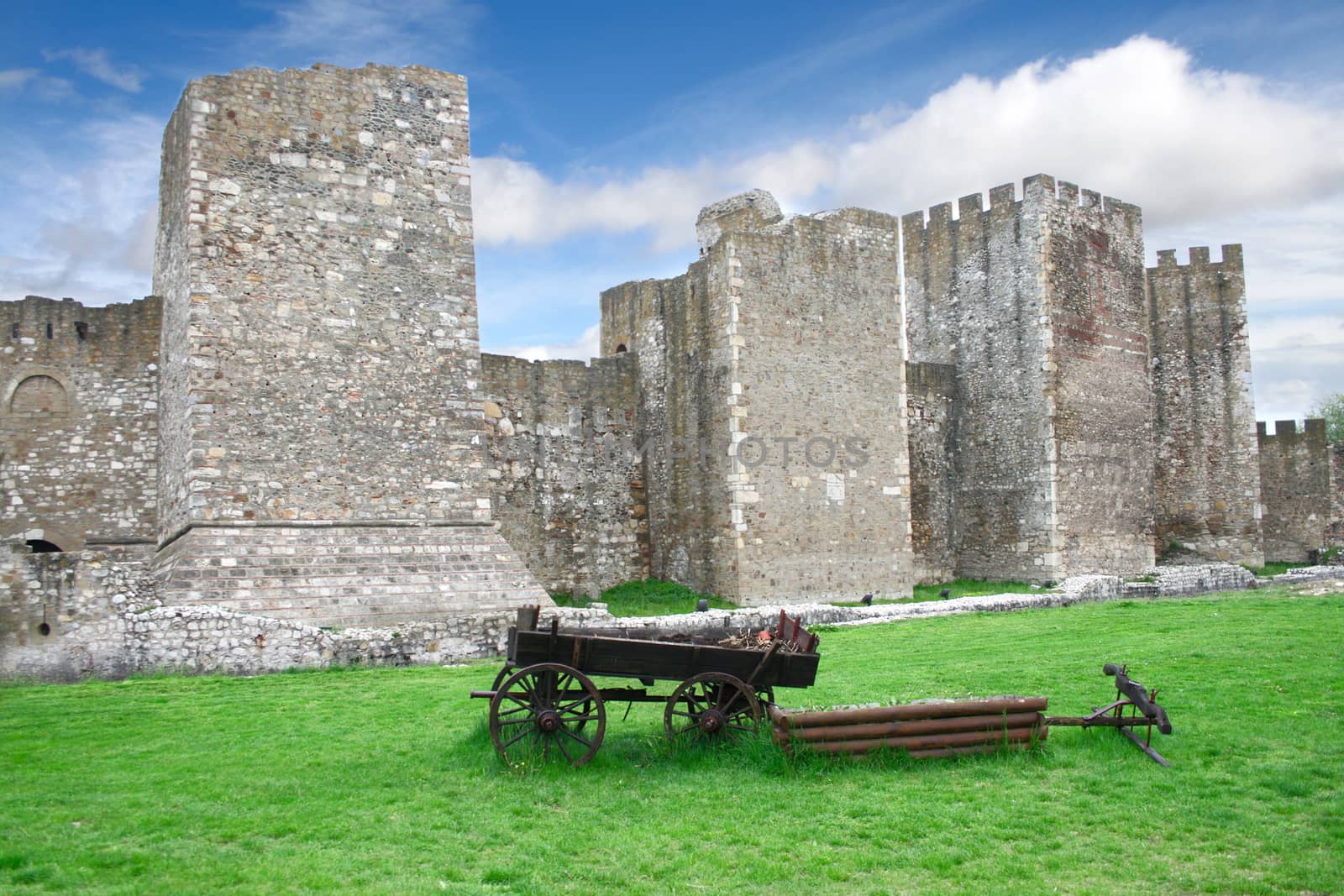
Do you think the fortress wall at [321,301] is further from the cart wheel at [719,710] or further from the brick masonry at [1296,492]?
the brick masonry at [1296,492]

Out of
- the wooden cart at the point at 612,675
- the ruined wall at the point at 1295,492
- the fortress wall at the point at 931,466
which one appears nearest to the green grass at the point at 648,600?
the fortress wall at the point at 931,466

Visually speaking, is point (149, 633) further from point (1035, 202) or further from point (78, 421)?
point (1035, 202)

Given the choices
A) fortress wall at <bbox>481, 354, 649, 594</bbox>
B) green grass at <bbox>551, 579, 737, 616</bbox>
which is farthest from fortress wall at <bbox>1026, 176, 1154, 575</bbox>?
fortress wall at <bbox>481, 354, 649, 594</bbox>

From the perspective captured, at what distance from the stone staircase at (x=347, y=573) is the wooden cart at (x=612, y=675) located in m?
6.48

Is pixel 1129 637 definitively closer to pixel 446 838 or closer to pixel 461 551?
pixel 461 551

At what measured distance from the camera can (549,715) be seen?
833 cm

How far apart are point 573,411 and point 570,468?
1.20 metres

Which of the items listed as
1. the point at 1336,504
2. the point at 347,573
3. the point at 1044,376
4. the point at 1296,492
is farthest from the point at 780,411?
the point at 1336,504

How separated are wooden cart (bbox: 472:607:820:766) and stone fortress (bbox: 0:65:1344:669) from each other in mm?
6118

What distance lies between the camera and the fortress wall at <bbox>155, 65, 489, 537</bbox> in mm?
15219

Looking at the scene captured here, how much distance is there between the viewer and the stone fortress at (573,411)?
15.2 metres

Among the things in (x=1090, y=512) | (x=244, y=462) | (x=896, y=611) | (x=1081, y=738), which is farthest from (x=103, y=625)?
(x=1090, y=512)

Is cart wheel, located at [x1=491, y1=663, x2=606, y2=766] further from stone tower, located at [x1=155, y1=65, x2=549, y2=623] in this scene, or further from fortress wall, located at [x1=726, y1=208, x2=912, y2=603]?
fortress wall, located at [x1=726, y1=208, x2=912, y2=603]

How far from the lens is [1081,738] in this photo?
347 inches
